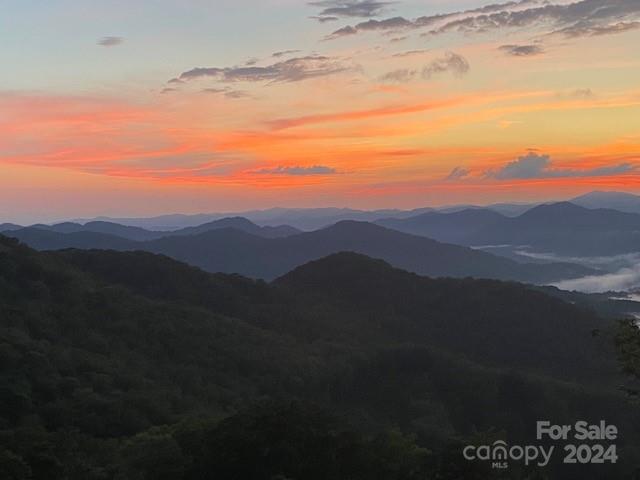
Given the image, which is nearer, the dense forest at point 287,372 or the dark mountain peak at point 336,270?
the dense forest at point 287,372

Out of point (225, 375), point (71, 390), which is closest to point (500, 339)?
point (225, 375)

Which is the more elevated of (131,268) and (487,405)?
(131,268)

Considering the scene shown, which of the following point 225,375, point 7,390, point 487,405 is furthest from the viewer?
point 487,405

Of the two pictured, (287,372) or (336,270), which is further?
(336,270)

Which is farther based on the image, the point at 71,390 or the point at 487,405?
the point at 487,405

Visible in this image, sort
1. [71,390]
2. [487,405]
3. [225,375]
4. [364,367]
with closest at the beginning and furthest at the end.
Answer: [71,390] → [225,375] → [487,405] → [364,367]

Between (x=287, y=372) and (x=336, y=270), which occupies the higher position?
(x=336, y=270)

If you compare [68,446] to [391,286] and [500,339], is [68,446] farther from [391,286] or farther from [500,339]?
[391,286]

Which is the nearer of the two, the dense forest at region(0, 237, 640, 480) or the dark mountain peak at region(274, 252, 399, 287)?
the dense forest at region(0, 237, 640, 480)
